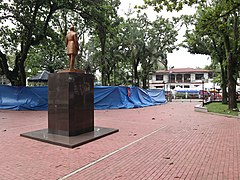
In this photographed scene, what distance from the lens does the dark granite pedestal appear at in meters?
6.38

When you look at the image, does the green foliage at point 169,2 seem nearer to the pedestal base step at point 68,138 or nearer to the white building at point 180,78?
the pedestal base step at point 68,138

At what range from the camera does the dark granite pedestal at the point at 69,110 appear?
6.38 metres

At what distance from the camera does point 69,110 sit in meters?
6.38

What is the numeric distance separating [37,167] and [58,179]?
77 cm

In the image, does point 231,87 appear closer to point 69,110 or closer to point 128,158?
A: point 69,110

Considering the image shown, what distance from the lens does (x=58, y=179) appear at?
3.45 meters

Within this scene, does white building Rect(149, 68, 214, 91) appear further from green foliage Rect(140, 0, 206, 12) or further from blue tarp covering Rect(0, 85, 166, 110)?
green foliage Rect(140, 0, 206, 12)

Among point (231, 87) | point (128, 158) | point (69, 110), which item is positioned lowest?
point (128, 158)

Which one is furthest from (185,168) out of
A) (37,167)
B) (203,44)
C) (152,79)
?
(152,79)

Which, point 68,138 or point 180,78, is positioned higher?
point 180,78

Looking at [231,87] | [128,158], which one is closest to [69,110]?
[128,158]

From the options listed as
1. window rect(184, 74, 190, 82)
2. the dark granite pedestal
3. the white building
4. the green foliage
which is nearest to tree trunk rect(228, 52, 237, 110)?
the green foliage

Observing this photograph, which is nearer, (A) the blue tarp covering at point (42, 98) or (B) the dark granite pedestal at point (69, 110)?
(B) the dark granite pedestal at point (69, 110)

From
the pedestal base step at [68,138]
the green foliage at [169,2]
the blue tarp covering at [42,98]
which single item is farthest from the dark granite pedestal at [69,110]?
the blue tarp covering at [42,98]
